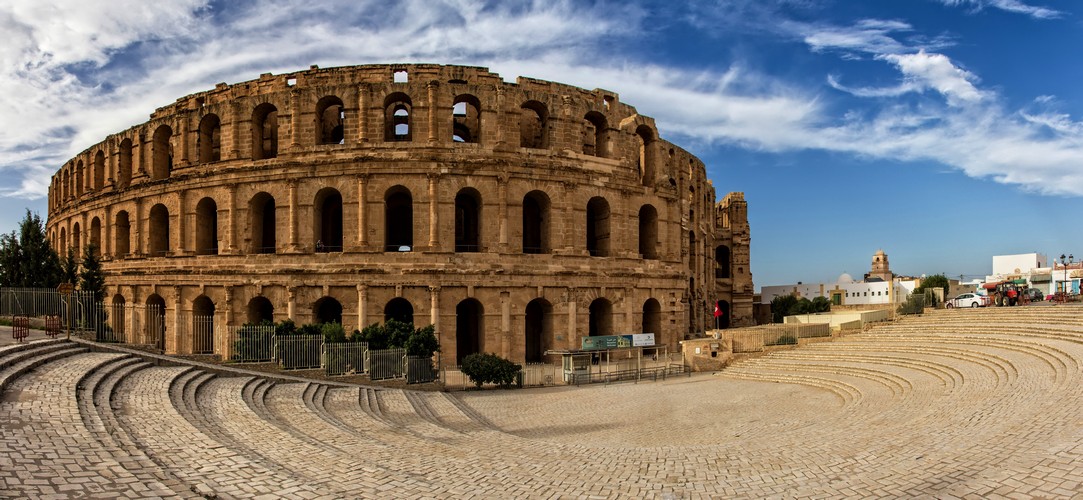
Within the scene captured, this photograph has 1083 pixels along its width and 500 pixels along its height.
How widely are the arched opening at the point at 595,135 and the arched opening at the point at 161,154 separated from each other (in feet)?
72.4

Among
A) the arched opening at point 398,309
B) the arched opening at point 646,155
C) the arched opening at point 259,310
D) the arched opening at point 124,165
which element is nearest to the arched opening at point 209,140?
the arched opening at point 124,165

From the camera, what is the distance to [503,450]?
35.7 ft

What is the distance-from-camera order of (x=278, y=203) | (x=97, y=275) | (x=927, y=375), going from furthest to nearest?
(x=278, y=203) < (x=97, y=275) < (x=927, y=375)

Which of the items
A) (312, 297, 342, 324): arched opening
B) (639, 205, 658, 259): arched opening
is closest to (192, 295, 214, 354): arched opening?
(312, 297, 342, 324): arched opening

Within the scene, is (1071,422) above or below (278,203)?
below

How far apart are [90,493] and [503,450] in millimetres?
6215

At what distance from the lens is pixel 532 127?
2983 cm

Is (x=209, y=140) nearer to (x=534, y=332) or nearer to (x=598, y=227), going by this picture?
(x=534, y=332)

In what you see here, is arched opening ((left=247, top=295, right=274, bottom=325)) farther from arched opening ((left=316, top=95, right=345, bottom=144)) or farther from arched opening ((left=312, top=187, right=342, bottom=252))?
arched opening ((left=316, top=95, right=345, bottom=144))

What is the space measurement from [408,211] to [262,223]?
7.06 metres

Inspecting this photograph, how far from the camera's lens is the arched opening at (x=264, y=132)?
90.3 ft

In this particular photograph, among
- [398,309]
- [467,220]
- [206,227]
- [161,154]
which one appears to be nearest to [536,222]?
[467,220]

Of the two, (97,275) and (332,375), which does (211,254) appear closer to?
(97,275)

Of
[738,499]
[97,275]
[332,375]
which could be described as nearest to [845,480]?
[738,499]
